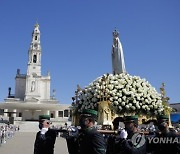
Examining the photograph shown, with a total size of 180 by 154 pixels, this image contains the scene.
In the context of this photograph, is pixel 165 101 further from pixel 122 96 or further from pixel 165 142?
pixel 165 142

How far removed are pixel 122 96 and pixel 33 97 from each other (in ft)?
242

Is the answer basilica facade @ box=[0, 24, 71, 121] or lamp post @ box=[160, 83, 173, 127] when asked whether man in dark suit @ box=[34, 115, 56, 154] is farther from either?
basilica facade @ box=[0, 24, 71, 121]

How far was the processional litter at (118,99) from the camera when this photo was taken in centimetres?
812

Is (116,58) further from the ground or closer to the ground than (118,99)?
further from the ground

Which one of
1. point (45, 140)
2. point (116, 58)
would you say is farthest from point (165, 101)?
point (116, 58)

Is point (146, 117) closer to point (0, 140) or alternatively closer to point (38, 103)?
point (0, 140)

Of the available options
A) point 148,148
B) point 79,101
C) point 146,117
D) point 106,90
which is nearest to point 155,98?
point 146,117

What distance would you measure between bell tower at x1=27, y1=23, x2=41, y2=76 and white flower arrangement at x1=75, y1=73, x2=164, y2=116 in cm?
7628

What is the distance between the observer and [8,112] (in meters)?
73.9

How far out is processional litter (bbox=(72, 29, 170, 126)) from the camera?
8.12m

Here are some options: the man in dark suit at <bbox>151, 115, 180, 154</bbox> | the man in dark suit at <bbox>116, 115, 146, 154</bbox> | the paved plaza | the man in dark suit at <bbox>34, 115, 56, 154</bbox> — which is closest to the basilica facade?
the paved plaza

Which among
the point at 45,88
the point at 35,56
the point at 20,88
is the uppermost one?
the point at 35,56

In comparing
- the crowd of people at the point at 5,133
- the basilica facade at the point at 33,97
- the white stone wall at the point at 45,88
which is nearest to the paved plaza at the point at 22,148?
the crowd of people at the point at 5,133

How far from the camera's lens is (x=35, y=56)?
85.1m
